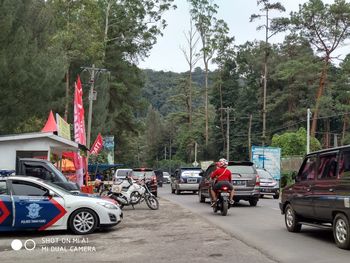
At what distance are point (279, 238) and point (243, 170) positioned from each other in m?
9.49

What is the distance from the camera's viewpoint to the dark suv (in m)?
9.83

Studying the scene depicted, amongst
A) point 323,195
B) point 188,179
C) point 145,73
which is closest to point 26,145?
point 323,195

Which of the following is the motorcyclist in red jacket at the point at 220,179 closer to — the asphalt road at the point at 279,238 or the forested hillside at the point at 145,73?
the asphalt road at the point at 279,238

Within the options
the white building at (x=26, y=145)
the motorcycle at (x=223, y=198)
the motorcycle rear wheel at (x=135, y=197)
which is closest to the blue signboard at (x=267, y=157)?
the motorcycle rear wheel at (x=135, y=197)

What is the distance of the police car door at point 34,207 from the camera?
1169 centimetres

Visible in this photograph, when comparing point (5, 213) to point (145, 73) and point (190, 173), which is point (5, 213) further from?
point (145, 73)

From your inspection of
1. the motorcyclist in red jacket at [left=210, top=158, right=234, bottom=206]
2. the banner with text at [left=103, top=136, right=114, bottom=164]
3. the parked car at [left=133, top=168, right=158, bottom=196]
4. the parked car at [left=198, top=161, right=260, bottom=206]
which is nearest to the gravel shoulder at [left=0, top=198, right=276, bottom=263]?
the motorcyclist in red jacket at [left=210, top=158, right=234, bottom=206]

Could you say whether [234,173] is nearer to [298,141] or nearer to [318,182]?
[318,182]

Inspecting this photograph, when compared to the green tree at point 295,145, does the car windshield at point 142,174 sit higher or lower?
lower

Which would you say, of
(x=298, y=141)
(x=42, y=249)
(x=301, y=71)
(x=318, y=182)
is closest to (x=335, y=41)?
(x=301, y=71)

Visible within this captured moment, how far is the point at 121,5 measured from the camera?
50406 mm

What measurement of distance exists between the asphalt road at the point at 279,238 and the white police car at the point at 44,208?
11.0ft

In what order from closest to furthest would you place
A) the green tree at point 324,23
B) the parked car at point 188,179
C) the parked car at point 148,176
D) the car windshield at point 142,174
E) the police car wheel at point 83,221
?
the police car wheel at point 83,221, the parked car at point 148,176, the car windshield at point 142,174, the parked car at point 188,179, the green tree at point 324,23

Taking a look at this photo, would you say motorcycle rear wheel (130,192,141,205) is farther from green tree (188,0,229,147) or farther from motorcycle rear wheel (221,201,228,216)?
green tree (188,0,229,147)
